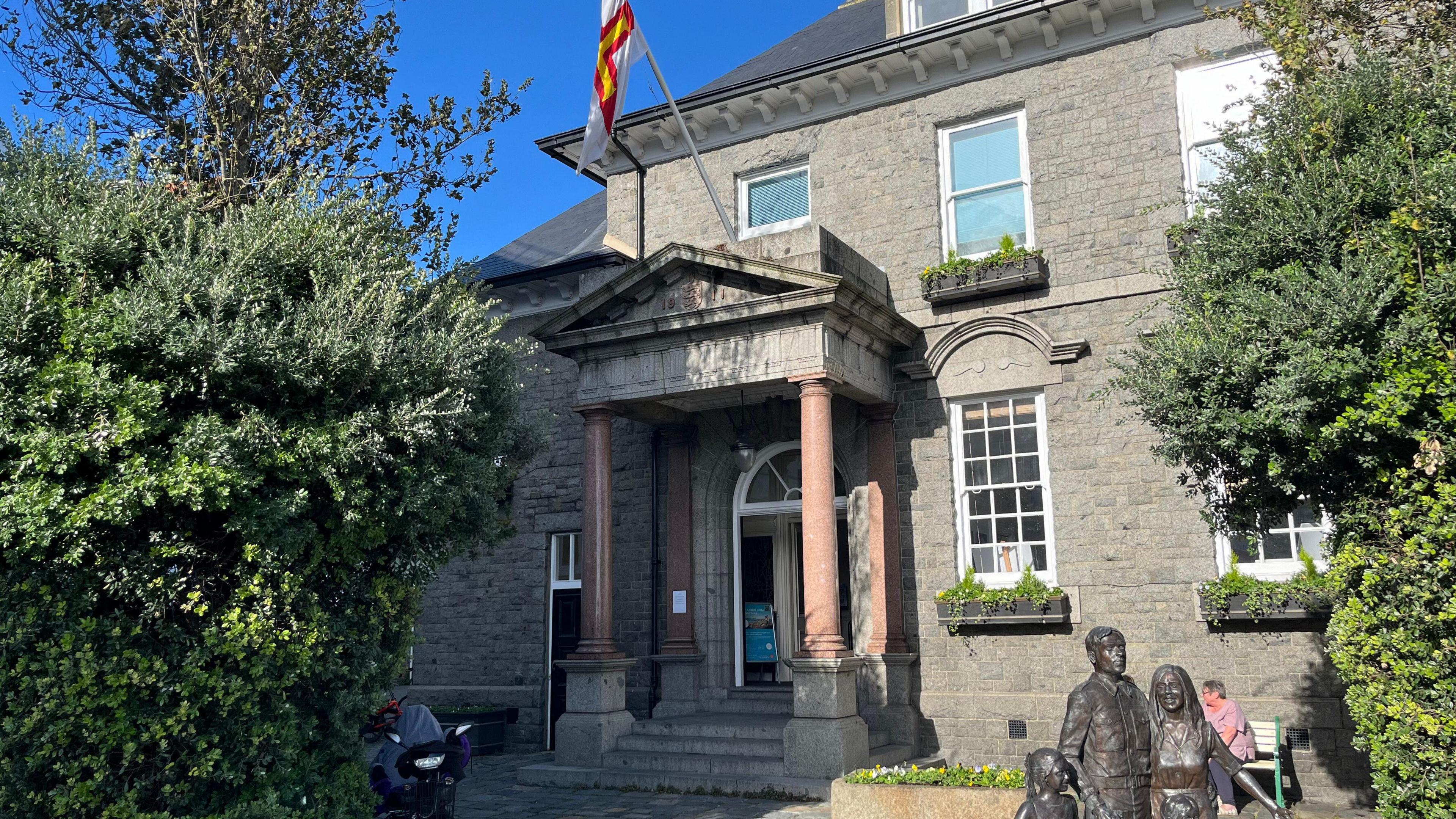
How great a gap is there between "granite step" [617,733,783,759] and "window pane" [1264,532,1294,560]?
5396 millimetres

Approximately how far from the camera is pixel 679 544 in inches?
563

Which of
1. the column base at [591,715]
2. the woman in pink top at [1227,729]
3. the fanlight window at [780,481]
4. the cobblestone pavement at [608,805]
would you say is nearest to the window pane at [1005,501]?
the fanlight window at [780,481]

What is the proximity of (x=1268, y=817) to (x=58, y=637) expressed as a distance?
890 cm

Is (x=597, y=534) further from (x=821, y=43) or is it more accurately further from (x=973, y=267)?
(x=821, y=43)

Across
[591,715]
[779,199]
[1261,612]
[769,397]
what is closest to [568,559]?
[591,715]

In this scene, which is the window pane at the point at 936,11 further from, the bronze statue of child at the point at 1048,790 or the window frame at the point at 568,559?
the bronze statue of child at the point at 1048,790

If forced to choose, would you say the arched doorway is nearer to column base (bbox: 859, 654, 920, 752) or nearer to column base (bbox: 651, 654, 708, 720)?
column base (bbox: 651, 654, 708, 720)

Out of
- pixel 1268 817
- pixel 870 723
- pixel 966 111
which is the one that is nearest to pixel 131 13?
pixel 966 111

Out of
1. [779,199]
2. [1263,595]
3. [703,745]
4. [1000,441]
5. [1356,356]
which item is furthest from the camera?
[779,199]

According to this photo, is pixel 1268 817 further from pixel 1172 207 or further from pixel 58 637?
pixel 58 637

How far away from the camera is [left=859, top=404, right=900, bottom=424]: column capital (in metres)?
13.1

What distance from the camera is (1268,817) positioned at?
8.97m

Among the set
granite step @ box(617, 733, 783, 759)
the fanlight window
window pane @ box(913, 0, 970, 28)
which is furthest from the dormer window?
granite step @ box(617, 733, 783, 759)

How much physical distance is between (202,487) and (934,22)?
1115 cm
